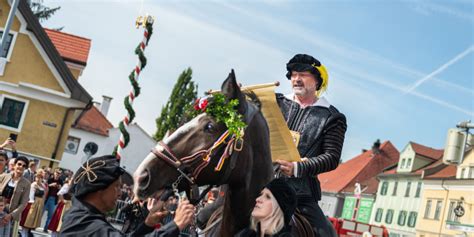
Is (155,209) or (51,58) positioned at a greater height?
(51,58)

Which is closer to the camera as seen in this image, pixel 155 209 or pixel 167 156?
pixel 167 156

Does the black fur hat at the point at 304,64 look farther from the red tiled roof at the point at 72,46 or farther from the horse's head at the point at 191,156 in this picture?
the red tiled roof at the point at 72,46

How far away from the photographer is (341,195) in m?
87.0

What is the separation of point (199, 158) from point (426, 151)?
241ft

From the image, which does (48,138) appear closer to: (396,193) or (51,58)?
(51,58)

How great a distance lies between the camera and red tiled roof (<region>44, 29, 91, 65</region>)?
43.1 metres

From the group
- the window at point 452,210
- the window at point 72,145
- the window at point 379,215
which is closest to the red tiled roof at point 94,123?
the window at point 72,145

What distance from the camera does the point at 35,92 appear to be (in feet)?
125

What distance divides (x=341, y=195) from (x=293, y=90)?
270 ft

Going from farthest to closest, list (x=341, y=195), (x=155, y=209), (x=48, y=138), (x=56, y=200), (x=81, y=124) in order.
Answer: (x=341, y=195) → (x=81, y=124) → (x=48, y=138) → (x=56, y=200) → (x=155, y=209)

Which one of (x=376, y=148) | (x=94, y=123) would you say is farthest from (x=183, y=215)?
(x=376, y=148)

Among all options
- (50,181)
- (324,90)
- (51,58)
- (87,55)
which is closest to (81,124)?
(87,55)

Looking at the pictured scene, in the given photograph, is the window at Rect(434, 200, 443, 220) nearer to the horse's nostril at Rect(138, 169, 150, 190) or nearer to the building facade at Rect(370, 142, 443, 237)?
the building facade at Rect(370, 142, 443, 237)

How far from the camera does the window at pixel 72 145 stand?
70.9 m
